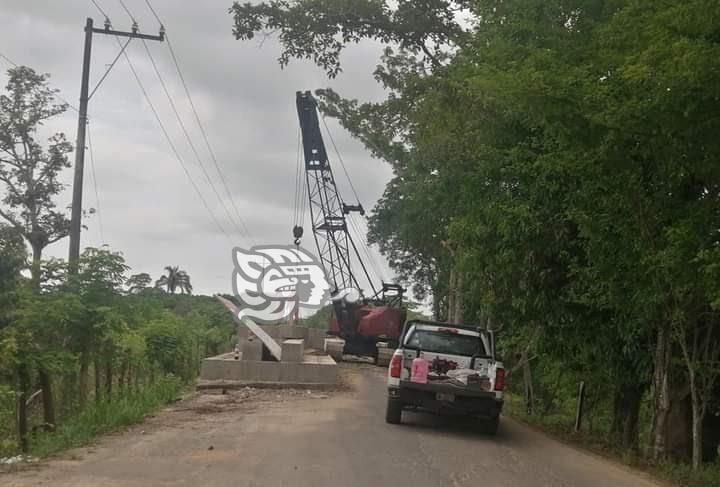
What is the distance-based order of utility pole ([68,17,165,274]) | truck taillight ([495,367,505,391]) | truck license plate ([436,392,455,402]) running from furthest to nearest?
utility pole ([68,17,165,274]) < truck taillight ([495,367,505,391]) < truck license plate ([436,392,455,402])

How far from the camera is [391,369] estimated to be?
41.8 feet

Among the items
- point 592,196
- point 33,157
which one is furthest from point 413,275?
point 592,196

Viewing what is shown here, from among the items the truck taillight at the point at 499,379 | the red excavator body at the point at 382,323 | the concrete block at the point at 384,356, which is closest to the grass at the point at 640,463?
the truck taillight at the point at 499,379

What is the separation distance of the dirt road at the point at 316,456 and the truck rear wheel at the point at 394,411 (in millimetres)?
201

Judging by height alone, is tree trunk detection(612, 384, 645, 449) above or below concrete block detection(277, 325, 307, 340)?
below

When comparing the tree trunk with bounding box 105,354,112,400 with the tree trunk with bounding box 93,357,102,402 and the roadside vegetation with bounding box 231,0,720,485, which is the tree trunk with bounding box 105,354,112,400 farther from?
the roadside vegetation with bounding box 231,0,720,485

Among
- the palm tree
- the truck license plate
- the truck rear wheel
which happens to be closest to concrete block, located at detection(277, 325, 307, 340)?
the truck rear wheel

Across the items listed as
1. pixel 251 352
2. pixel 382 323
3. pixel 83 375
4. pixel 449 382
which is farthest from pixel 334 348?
pixel 449 382

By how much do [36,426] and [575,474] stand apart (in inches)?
342

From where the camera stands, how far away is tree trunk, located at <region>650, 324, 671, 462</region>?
1127 centimetres

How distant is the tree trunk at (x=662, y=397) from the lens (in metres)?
11.3

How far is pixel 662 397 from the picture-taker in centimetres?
1130

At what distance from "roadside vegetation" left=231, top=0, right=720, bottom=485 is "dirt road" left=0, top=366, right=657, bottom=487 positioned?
1803mm

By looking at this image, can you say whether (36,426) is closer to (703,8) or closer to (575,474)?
(575,474)
